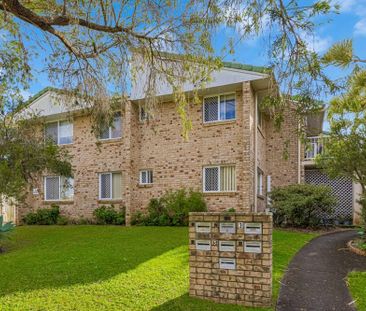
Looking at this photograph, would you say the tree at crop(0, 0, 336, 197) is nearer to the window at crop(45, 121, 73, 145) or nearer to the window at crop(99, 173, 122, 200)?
the window at crop(99, 173, 122, 200)

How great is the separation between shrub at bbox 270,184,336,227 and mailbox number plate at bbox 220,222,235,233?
9299mm

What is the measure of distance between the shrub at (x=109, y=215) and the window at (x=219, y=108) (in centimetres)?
611

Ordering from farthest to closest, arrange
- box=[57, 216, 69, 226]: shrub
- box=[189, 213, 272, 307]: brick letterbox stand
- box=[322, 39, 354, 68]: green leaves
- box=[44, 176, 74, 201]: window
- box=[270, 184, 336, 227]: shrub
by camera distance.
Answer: box=[44, 176, 74, 201]: window, box=[57, 216, 69, 226]: shrub, box=[270, 184, 336, 227]: shrub, box=[322, 39, 354, 68]: green leaves, box=[189, 213, 272, 307]: brick letterbox stand

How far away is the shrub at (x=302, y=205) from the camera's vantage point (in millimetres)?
13867

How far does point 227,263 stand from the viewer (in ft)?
17.3

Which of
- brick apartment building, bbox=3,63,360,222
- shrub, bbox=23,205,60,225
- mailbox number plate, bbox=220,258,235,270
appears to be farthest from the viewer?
shrub, bbox=23,205,60,225

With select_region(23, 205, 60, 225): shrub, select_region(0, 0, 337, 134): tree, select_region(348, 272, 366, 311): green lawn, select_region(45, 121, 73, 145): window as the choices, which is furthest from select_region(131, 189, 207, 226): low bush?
select_region(348, 272, 366, 311): green lawn

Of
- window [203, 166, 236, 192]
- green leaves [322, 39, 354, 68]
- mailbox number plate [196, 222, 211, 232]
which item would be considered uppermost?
green leaves [322, 39, 354, 68]

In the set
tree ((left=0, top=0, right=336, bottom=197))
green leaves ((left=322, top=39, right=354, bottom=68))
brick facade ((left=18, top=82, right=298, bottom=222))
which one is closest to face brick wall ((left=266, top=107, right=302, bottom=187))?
brick facade ((left=18, top=82, right=298, bottom=222))

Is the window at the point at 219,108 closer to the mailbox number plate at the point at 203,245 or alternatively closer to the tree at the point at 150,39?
the tree at the point at 150,39

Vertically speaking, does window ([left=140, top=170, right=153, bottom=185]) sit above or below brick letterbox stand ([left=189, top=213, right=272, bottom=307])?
above

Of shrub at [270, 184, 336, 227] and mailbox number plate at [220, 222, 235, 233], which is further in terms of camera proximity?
shrub at [270, 184, 336, 227]

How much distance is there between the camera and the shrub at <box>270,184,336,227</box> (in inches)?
546

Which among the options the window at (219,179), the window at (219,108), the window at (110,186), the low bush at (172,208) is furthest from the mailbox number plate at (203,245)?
the window at (110,186)
